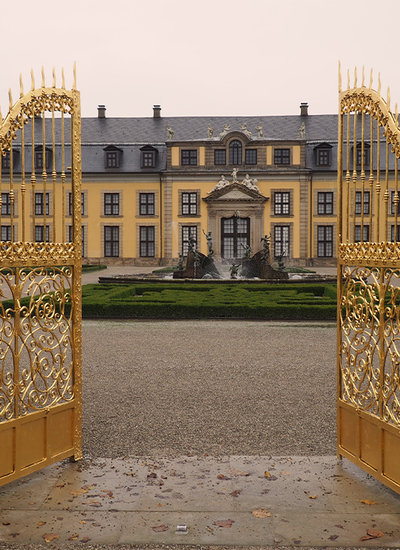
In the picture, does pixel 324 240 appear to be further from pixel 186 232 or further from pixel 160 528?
pixel 160 528

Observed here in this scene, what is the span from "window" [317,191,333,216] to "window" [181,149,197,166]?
8930 mm

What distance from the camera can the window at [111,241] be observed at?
43.0 meters

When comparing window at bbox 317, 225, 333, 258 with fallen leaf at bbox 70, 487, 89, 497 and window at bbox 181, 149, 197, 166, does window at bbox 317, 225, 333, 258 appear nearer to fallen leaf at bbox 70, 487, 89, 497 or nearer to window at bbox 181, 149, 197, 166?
window at bbox 181, 149, 197, 166

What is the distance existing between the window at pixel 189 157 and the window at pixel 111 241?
6.61 metres

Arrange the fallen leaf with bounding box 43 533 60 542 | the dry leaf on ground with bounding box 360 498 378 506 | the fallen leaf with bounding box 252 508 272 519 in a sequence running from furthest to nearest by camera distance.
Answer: the dry leaf on ground with bounding box 360 498 378 506 → the fallen leaf with bounding box 252 508 272 519 → the fallen leaf with bounding box 43 533 60 542

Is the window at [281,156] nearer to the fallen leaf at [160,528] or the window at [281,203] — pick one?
the window at [281,203]

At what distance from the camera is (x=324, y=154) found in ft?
137

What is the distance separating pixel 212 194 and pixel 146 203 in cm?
484

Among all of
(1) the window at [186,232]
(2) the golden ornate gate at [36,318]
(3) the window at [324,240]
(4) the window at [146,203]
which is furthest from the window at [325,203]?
(2) the golden ornate gate at [36,318]

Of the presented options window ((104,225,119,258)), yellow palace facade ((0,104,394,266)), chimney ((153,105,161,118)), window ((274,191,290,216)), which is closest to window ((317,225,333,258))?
yellow palace facade ((0,104,394,266))

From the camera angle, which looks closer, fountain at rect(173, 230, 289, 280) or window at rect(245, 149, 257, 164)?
fountain at rect(173, 230, 289, 280)

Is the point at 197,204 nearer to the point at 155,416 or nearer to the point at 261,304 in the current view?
the point at 261,304

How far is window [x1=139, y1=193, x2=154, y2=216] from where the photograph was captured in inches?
1686

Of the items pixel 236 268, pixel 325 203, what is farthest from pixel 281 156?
pixel 236 268
